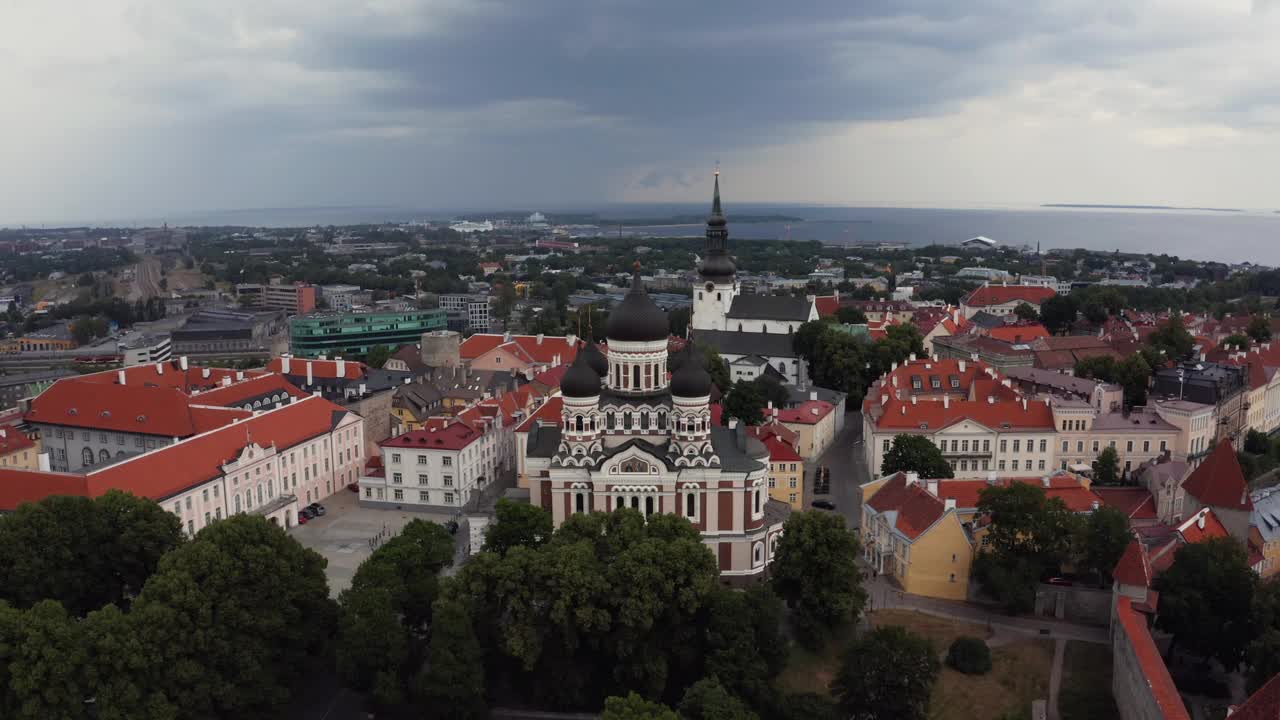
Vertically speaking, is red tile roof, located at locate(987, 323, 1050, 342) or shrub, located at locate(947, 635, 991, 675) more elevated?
red tile roof, located at locate(987, 323, 1050, 342)

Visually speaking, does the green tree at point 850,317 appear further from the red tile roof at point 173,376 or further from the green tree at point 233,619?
the green tree at point 233,619

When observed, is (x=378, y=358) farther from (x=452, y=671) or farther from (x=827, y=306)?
(x=452, y=671)

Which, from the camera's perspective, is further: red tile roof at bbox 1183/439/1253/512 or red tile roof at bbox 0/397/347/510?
red tile roof at bbox 1183/439/1253/512

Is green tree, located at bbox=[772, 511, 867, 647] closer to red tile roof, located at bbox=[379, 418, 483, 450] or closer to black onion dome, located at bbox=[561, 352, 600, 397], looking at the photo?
black onion dome, located at bbox=[561, 352, 600, 397]

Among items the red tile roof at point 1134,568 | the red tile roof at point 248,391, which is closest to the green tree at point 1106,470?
the red tile roof at point 1134,568

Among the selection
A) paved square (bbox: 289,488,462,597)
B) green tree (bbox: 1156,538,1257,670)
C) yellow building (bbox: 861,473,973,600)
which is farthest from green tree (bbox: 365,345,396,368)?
green tree (bbox: 1156,538,1257,670)

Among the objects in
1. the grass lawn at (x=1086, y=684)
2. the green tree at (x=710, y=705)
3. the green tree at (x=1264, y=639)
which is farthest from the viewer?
the grass lawn at (x=1086, y=684)
